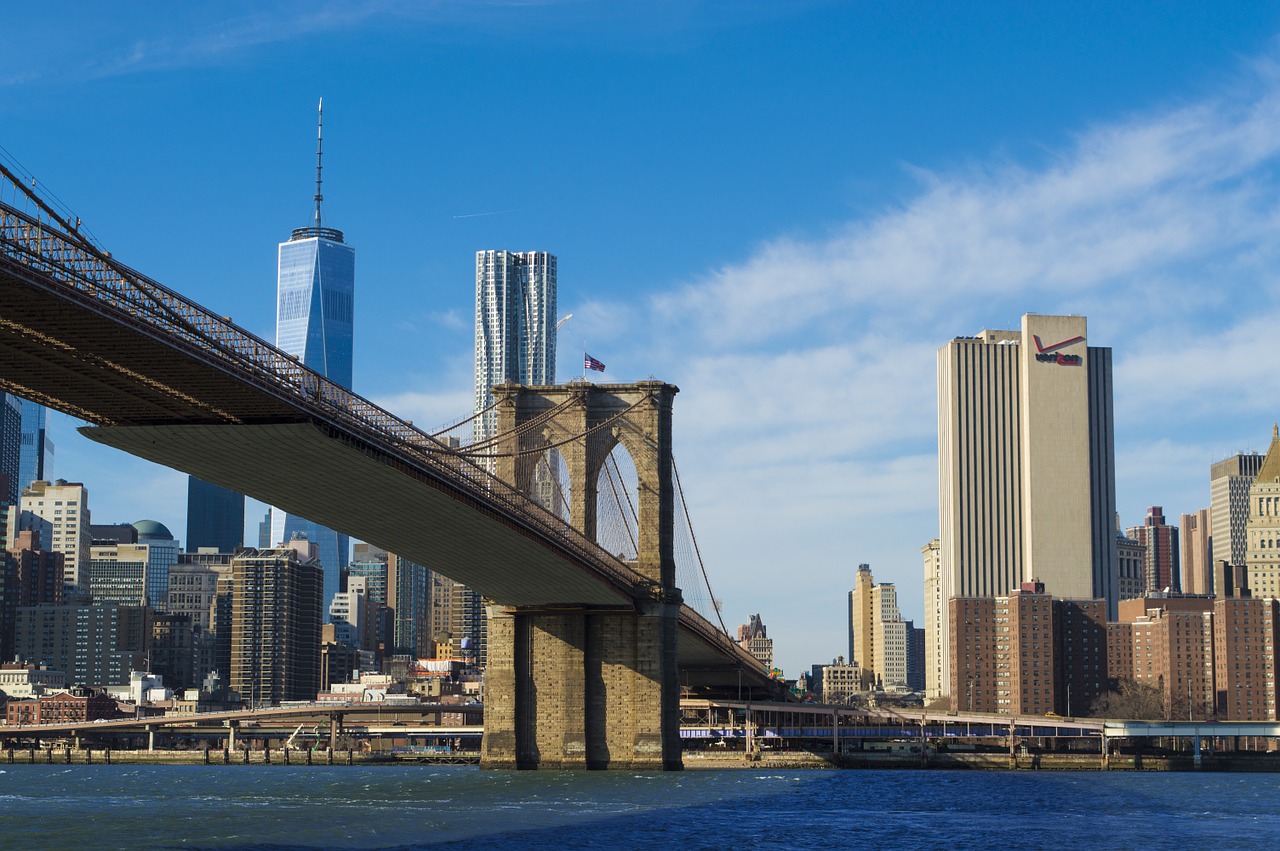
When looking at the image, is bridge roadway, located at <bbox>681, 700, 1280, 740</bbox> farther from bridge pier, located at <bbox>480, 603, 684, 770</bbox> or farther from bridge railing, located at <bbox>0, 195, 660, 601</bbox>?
bridge railing, located at <bbox>0, 195, 660, 601</bbox>

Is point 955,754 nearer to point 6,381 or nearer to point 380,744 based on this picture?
point 380,744

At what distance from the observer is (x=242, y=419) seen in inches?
1866

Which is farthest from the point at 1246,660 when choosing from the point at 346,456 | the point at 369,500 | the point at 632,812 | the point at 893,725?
the point at 346,456

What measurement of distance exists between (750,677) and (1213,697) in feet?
240

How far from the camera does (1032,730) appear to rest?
491 feet

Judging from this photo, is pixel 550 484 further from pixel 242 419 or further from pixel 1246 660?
pixel 1246 660

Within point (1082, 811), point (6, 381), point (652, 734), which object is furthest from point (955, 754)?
point (6, 381)

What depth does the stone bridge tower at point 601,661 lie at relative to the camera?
265 feet

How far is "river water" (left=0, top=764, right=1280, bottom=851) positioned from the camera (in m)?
50.2

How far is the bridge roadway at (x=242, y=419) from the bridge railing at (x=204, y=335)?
4 centimetres

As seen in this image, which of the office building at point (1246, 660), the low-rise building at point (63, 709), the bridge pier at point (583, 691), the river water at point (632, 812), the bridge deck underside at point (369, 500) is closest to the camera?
the bridge deck underside at point (369, 500)

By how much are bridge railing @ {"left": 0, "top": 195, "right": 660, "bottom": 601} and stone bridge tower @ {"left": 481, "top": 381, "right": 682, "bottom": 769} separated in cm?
2039

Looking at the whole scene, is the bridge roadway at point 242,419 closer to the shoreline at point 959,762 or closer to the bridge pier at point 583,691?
the bridge pier at point 583,691

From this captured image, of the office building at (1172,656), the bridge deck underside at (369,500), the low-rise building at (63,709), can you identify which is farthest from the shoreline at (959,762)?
the office building at (1172,656)
